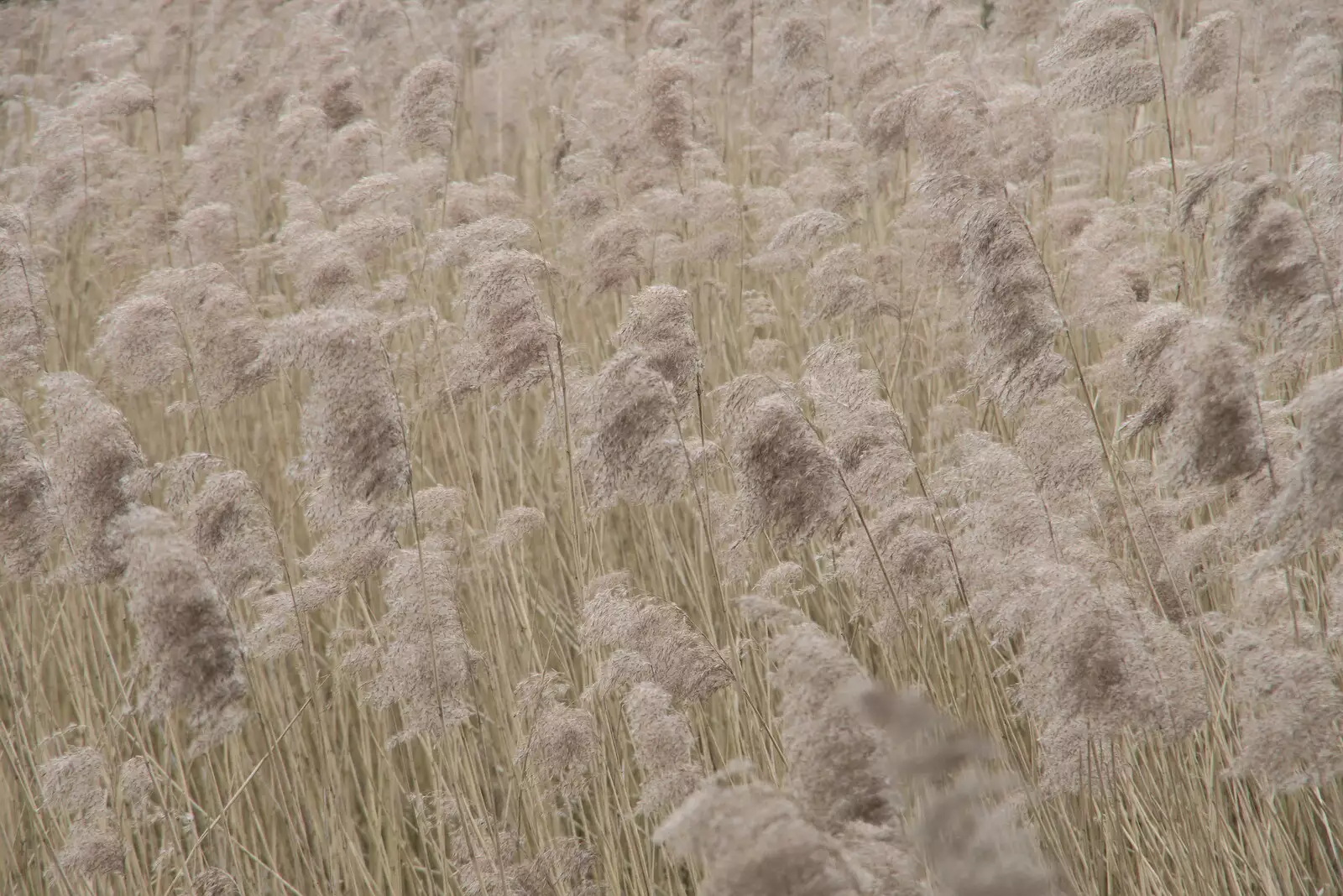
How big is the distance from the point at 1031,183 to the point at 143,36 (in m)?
5.87

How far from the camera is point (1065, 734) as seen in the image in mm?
1767

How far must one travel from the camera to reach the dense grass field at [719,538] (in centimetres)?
159

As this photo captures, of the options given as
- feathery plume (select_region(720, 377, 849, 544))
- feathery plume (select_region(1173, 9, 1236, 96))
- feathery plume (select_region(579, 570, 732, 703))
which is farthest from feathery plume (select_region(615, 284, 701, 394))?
feathery plume (select_region(1173, 9, 1236, 96))

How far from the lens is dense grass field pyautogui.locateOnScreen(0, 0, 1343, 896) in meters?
1.59

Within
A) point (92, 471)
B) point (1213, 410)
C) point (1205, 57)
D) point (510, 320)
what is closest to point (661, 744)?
point (510, 320)

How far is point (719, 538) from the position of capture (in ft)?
7.86

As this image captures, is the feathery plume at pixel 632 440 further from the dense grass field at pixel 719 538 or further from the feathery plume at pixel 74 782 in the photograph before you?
the feathery plume at pixel 74 782

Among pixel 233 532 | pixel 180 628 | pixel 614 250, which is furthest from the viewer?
pixel 614 250

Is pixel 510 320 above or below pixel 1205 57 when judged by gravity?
below

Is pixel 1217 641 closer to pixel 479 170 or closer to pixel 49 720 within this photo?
pixel 49 720

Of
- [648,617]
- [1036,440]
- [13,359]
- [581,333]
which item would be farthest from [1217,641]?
[13,359]

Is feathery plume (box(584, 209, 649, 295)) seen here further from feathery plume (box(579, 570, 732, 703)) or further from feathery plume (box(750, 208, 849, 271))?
feathery plume (box(579, 570, 732, 703))

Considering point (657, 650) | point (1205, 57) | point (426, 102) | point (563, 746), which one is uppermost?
point (426, 102)

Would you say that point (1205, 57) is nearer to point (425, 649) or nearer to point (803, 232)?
point (803, 232)
